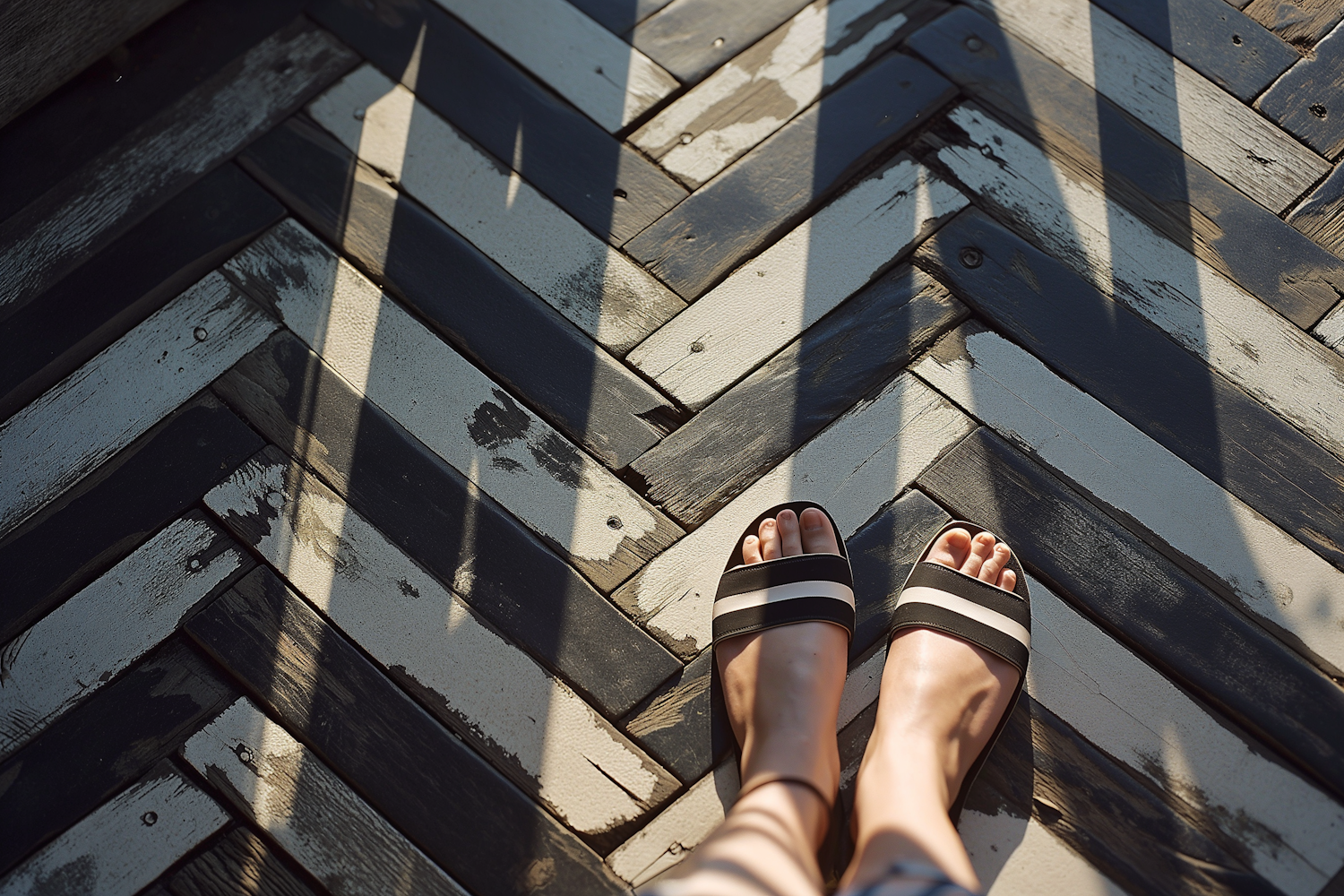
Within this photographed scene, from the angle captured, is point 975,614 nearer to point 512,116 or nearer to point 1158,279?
point 1158,279

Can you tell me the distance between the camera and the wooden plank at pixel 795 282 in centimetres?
108

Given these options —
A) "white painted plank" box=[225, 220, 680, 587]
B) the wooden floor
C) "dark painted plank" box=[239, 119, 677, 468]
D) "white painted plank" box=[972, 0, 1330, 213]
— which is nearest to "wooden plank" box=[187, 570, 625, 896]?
the wooden floor

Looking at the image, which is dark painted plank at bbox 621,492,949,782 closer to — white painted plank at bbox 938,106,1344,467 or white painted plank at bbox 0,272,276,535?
white painted plank at bbox 938,106,1344,467

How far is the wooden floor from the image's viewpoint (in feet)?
3.12

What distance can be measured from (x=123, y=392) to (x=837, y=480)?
3.27 ft

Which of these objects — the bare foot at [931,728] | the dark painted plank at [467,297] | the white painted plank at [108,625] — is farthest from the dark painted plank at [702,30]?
the white painted plank at [108,625]

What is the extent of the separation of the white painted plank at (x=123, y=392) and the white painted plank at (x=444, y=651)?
0.16 meters

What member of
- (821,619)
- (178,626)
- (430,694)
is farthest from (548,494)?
(178,626)

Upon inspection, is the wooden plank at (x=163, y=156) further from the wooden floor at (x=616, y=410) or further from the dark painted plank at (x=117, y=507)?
the dark painted plank at (x=117, y=507)

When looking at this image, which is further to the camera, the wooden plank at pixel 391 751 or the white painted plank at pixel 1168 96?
the white painted plank at pixel 1168 96

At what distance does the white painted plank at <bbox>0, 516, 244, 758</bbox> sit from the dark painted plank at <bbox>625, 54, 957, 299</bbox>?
72 cm

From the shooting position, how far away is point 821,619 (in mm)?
985

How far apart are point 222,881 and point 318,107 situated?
1.08 meters

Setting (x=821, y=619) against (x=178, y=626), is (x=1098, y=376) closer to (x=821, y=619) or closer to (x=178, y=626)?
(x=821, y=619)
